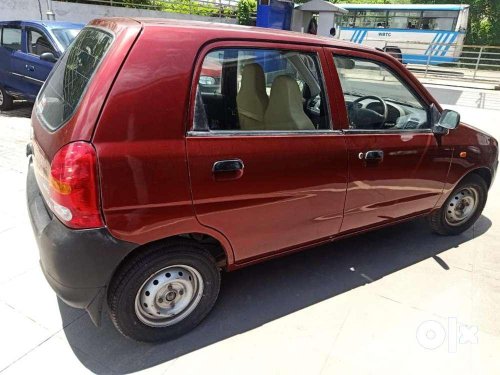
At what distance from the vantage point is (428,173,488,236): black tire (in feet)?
12.3

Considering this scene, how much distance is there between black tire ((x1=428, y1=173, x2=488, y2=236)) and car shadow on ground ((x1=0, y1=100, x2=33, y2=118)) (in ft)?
23.5

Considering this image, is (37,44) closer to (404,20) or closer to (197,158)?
(197,158)

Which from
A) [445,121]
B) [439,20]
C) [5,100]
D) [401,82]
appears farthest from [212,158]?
[439,20]

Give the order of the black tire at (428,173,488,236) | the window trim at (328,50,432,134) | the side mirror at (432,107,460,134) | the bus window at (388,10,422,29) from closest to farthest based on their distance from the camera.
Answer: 1. the window trim at (328,50,432,134)
2. the side mirror at (432,107,460,134)
3. the black tire at (428,173,488,236)
4. the bus window at (388,10,422,29)

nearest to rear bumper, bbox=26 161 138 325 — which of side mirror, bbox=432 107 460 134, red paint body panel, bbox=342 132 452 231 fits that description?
red paint body panel, bbox=342 132 452 231

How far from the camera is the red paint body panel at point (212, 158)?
200 centimetres

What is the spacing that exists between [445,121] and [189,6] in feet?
60.9

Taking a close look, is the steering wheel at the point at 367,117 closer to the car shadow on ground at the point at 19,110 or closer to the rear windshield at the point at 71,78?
the rear windshield at the point at 71,78

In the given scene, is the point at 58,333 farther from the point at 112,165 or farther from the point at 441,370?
the point at 441,370

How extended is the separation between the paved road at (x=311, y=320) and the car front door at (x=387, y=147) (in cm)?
47

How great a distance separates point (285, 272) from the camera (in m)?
3.25

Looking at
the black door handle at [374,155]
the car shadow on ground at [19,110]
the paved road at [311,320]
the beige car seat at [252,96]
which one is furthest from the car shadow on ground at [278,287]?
the car shadow on ground at [19,110]

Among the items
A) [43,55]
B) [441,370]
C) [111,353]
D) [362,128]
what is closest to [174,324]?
[111,353]

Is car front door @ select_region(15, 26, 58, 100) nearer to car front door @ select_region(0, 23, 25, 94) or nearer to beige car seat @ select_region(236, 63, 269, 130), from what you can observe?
car front door @ select_region(0, 23, 25, 94)
